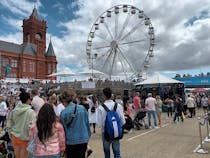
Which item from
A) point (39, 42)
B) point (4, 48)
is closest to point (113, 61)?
point (4, 48)

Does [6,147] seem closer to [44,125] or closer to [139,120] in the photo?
[44,125]

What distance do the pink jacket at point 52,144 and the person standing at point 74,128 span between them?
0.47 meters

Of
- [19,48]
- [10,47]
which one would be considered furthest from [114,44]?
[19,48]

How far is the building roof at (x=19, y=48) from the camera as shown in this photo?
60975 millimetres

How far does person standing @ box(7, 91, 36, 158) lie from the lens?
3797mm

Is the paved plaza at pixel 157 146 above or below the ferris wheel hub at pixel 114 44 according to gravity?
below

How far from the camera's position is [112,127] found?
398 centimetres

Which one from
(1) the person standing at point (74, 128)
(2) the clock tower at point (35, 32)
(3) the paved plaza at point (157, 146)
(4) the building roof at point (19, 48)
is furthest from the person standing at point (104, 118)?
(2) the clock tower at point (35, 32)

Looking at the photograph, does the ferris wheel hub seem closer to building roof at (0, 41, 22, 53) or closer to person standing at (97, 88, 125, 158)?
person standing at (97, 88, 125, 158)

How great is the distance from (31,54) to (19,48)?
374 cm

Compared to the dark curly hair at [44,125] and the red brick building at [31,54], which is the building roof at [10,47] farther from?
the dark curly hair at [44,125]

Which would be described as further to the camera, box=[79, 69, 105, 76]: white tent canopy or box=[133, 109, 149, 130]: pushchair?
box=[79, 69, 105, 76]: white tent canopy

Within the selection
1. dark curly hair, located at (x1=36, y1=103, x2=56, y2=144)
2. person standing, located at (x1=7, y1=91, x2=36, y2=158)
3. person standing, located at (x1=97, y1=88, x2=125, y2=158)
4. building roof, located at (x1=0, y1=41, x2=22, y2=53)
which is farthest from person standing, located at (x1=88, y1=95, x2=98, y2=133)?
building roof, located at (x1=0, y1=41, x2=22, y2=53)

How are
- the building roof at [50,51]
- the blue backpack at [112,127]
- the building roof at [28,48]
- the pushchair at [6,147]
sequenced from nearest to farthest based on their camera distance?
1. the blue backpack at [112,127]
2. the pushchair at [6,147]
3. the building roof at [28,48]
4. the building roof at [50,51]
